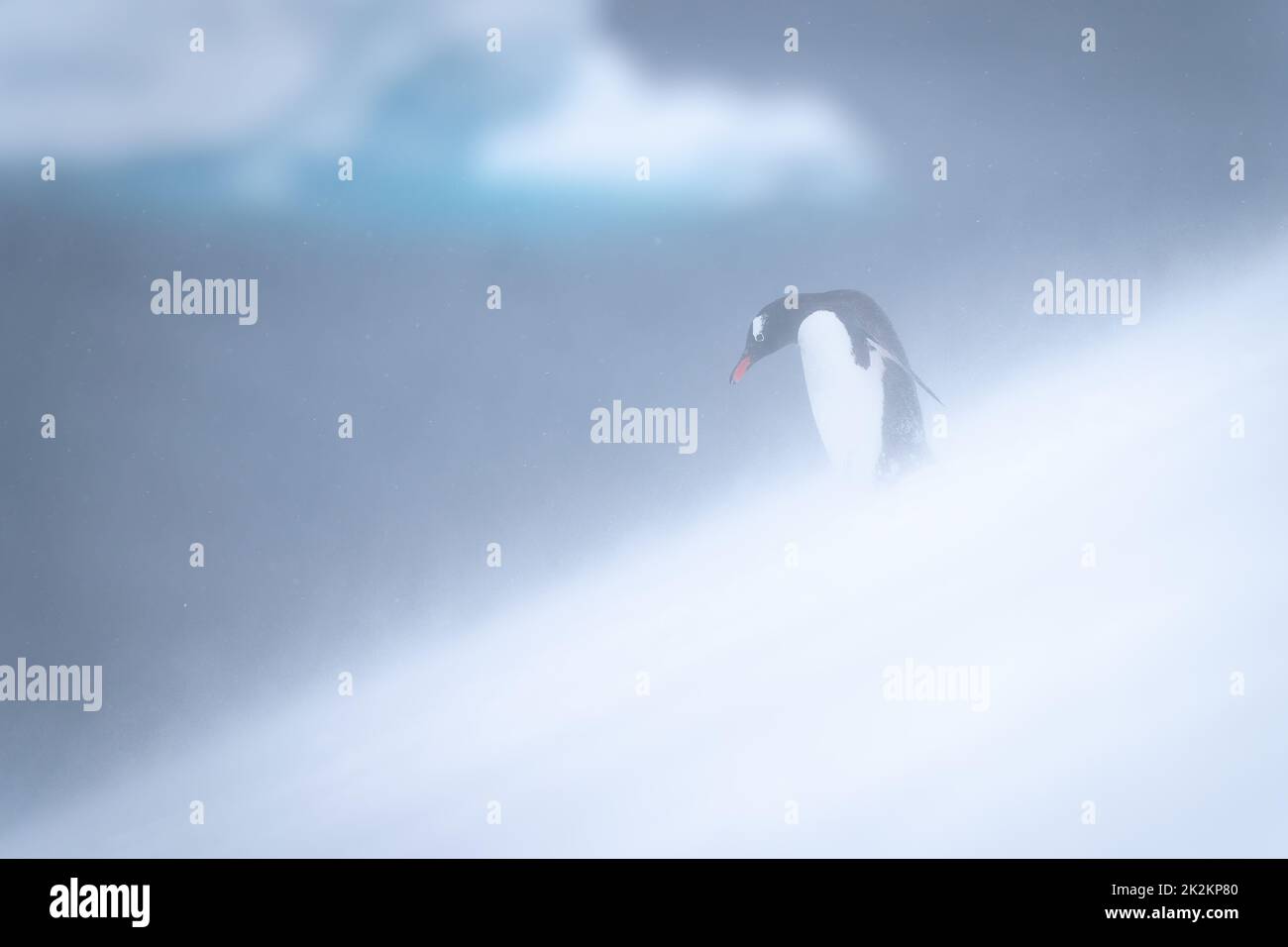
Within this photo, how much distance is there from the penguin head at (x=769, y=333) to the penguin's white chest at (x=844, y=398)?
5 cm

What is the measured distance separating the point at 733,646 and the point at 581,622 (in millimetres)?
379

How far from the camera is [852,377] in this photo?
2.82 m

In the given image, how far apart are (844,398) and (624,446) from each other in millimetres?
559

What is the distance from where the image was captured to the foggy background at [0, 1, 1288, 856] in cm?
279

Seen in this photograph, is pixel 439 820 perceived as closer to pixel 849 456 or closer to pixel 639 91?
pixel 849 456

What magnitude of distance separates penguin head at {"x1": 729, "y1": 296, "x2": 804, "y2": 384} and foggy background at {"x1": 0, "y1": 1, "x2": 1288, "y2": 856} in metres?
0.04

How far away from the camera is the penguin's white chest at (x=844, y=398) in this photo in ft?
9.25

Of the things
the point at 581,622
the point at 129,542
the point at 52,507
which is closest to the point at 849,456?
the point at 581,622
